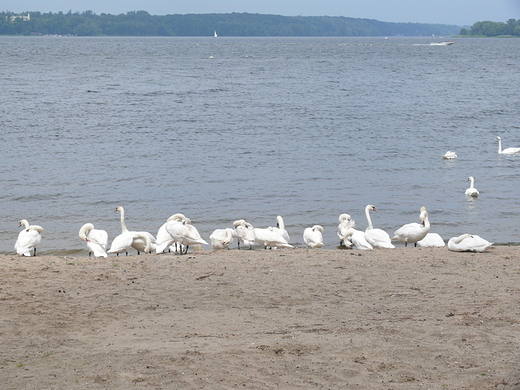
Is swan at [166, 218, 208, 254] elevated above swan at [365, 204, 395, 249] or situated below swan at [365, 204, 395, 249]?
above

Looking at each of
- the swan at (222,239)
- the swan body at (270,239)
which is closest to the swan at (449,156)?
the swan body at (270,239)

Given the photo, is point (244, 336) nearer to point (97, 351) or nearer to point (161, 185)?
point (97, 351)

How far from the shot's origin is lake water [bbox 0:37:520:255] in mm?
16297

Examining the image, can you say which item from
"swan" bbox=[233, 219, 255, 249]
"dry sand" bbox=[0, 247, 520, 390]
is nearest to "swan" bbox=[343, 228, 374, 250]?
"dry sand" bbox=[0, 247, 520, 390]

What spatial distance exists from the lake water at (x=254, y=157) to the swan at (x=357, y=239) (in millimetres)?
916

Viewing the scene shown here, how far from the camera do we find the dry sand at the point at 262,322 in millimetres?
5988

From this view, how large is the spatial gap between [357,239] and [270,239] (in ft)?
5.37

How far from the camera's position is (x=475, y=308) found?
7.91 m

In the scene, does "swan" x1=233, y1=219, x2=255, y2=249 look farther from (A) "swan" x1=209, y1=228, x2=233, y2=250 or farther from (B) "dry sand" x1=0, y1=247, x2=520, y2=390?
(B) "dry sand" x1=0, y1=247, x2=520, y2=390

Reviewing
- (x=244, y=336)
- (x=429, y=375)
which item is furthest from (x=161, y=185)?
(x=429, y=375)

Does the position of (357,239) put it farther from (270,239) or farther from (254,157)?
(254,157)

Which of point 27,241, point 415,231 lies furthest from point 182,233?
point 415,231

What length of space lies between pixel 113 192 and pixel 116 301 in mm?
10577

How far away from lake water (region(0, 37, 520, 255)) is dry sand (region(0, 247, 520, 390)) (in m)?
3.93
